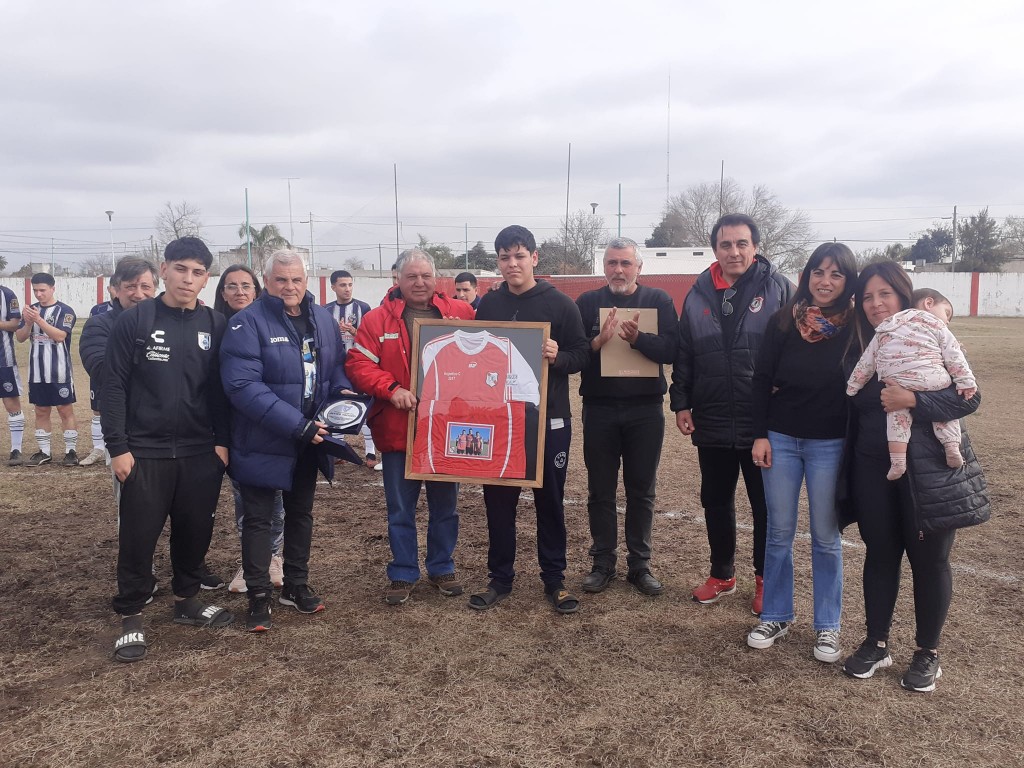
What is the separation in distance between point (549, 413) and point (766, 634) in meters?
1.73

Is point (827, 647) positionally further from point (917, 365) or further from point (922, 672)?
point (917, 365)

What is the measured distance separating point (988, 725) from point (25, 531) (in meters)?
6.69

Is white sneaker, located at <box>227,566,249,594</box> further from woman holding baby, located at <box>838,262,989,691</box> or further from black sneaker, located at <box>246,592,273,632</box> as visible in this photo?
woman holding baby, located at <box>838,262,989,691</box>

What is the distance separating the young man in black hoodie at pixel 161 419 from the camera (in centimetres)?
387

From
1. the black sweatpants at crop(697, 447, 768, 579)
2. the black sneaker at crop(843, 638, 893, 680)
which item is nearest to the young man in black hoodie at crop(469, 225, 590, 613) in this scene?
the black sweatpants at crop(697, 447, 768, 579)

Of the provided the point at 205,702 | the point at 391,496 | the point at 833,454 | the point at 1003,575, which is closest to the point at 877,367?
the point at 833,454

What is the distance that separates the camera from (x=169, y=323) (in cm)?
400

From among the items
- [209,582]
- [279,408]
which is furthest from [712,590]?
[209,582]

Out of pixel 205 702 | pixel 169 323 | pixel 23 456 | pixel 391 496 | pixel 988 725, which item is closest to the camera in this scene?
pixel 988 725

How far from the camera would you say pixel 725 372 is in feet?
14.3

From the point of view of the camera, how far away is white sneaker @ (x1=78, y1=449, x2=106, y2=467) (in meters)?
8.31

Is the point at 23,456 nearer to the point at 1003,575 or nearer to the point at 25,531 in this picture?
the point at 25,531

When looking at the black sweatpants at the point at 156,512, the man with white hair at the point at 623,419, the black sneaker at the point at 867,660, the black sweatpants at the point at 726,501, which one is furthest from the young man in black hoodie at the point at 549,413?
the black sweatpants at the point at 156,512

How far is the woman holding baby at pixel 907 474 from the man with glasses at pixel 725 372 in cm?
68
